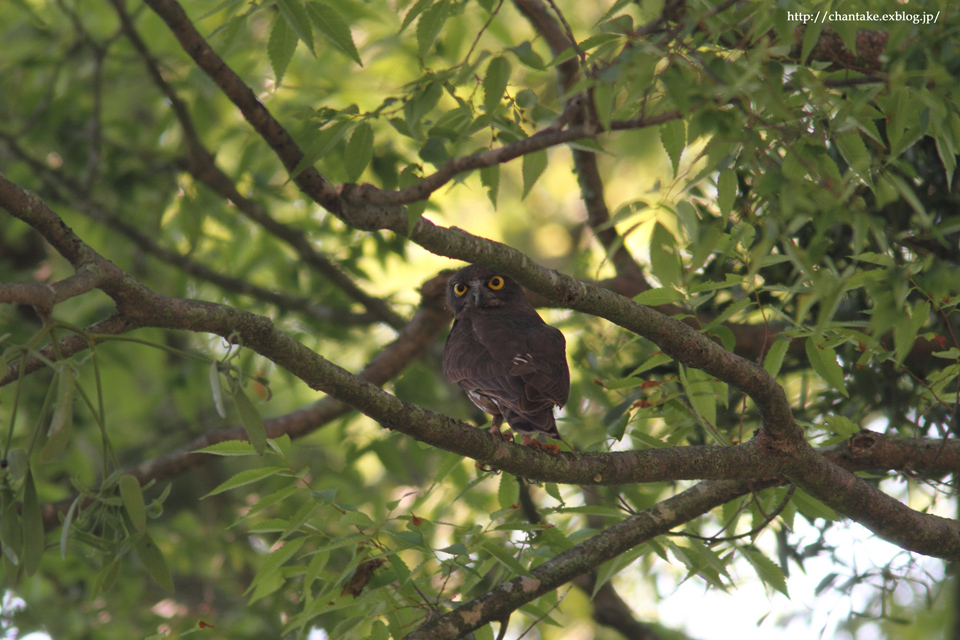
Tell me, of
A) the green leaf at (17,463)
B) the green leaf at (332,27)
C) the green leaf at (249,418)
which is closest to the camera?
the green leaf at (249,418)

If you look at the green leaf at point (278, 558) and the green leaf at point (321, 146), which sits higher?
the green leaf at point (321, 146)

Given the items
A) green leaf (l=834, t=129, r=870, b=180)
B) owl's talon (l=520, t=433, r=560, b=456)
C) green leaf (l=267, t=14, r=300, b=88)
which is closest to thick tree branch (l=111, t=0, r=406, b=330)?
green leaf (l=267, t=14, r=300, b=88)

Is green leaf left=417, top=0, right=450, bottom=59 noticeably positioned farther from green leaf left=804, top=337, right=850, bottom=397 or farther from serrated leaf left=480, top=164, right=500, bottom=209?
green leaf left=804, top=337, right=850, bottom=397

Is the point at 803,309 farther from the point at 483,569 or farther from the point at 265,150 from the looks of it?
the point at 265,150

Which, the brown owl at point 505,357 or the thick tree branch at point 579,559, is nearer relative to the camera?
the thick tree branch at point 579,559

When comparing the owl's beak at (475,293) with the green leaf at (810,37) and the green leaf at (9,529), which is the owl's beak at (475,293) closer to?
the green leaf at (810,37)

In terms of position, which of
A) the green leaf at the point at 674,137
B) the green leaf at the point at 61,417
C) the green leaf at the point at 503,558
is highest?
the green leaf at the point at 674,137

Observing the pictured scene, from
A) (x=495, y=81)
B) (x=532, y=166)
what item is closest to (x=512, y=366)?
(x=532, y=166)

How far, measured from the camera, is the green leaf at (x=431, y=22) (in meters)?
2.81

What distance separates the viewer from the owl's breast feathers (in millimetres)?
3765

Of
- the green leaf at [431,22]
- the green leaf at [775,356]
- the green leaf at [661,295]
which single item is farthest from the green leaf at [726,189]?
the green leaf at [431,22]

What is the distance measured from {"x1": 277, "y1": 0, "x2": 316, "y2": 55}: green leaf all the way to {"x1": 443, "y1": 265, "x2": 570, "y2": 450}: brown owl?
1.82 m

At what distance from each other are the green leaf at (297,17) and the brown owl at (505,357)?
5.98ft

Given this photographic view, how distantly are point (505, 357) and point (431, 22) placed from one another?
1.86 m
